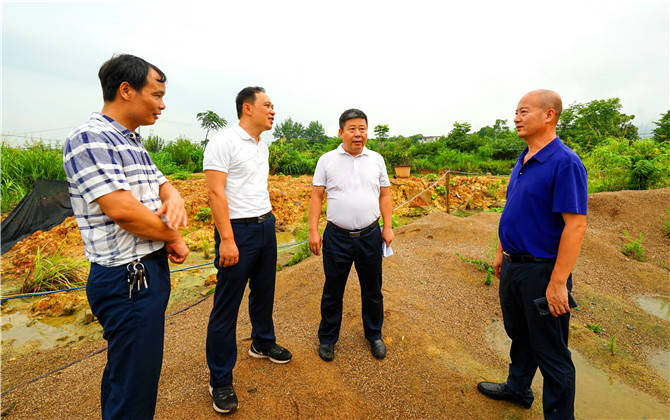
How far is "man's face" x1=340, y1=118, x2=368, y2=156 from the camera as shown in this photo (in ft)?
7.86

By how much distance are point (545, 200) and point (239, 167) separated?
1.88 meters

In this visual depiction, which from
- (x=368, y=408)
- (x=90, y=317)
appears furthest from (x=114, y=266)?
(x=90, y=317)

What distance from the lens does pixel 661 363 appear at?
261 cm

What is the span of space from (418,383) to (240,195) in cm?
192

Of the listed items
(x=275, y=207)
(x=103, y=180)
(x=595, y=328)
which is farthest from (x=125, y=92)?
(x=275, y=207)

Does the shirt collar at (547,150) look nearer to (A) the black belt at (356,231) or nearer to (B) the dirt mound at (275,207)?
(A) the black belt at (356,231)

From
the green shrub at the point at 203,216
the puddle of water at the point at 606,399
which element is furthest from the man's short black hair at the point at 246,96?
the green shrub at the point at 203,216

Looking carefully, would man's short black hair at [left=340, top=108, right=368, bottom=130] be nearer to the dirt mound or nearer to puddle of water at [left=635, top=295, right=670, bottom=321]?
puddle of water at [left=635, top=295, right=670, bottom=321]

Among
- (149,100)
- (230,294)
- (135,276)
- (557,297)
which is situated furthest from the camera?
(230,294)

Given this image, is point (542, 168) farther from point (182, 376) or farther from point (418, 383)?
point (182, 376)

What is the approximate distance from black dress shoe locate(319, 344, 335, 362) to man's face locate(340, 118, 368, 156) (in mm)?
1669

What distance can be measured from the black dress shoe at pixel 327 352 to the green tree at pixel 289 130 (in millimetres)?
48309

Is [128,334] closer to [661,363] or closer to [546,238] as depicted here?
[546,238]

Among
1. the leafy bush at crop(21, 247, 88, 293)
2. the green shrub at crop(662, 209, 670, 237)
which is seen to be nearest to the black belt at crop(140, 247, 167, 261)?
the leafy bush at crop(21, 247, 88, 293)
